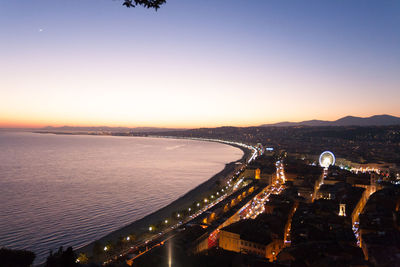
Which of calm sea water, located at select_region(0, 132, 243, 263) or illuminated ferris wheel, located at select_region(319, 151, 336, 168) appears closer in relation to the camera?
calm sea water, located at select_region(0, 132, 243, 263)

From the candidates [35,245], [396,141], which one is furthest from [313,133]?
[35,245]

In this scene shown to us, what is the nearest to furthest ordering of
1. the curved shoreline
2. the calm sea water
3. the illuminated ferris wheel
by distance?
the curved shoreline → the calm sea water → the illuminated ferris wheel

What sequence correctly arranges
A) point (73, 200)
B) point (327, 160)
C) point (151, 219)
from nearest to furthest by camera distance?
point (151, 219)
point (73, 200)
point (327, 160)

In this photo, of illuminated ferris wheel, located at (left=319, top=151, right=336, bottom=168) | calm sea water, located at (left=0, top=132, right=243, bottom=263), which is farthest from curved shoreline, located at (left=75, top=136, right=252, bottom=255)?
illuminated ferris wheel, located at (left=319, top=151, right=336, bottom=168)

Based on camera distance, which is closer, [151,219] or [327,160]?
[151,219]

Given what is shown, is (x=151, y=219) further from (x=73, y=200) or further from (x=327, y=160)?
(x=327, y=160)

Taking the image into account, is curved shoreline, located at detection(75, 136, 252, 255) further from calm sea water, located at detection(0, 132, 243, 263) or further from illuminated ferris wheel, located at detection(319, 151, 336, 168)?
illuminated ferris wheel, located at detection(319, 151, 336, 168)

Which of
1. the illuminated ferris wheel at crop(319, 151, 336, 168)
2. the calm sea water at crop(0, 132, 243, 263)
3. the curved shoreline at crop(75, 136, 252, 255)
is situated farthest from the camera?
the illuminated ferris wheel at crop(319, 151, 336, 168)

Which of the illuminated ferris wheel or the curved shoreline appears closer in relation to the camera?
the curved shoreline

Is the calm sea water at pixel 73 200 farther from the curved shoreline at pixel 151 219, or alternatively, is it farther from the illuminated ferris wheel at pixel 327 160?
the illuminated ferris wheel at pixel 327 160

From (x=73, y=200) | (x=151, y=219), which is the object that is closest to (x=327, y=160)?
(x=151, y=219)

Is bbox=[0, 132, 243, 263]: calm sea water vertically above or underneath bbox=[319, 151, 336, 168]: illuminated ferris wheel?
underneath

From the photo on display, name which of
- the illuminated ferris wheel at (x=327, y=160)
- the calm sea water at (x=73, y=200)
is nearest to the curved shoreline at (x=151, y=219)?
the calm sea water at (x=73, y=200)
